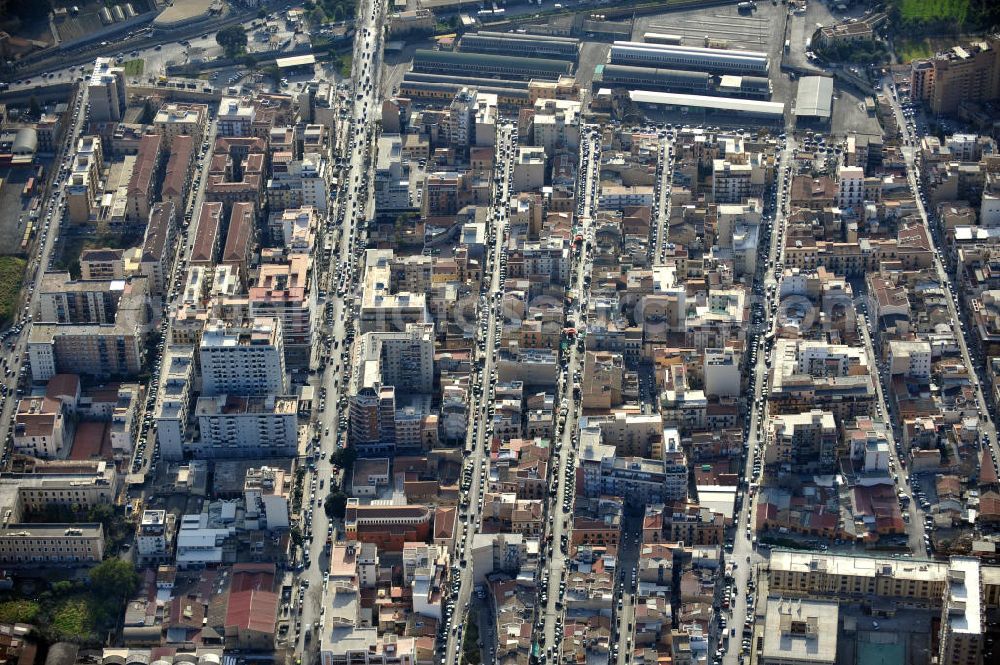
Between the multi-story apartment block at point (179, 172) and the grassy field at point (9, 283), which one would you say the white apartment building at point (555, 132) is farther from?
the grassy field at point (9, 283)

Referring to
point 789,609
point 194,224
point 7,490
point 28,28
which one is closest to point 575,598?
point 789,609

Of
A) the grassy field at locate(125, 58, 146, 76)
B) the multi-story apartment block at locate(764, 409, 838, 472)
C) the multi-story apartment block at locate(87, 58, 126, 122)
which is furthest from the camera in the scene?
the grassy field at locate(125, 58, 146, 76)

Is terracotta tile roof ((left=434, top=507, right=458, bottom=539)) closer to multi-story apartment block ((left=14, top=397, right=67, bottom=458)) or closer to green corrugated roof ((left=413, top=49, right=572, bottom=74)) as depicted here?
multi-story apartment block ((left=14, top=397, right=67, bottom=458))

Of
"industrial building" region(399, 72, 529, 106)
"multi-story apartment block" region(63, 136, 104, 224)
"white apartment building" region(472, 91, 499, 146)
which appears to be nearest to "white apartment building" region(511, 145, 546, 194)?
"white apartment building" region(472, 91, 499, 146)

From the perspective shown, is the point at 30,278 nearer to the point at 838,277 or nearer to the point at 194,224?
the point at 194,224

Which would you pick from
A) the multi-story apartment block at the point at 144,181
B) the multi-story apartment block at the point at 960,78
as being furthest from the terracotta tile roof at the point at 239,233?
the multi-story apartment block at the point at 960,78
